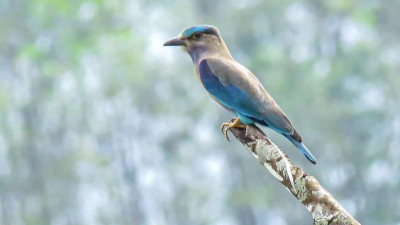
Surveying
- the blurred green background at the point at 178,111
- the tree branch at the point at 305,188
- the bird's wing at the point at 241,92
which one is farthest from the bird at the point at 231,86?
the blurred green background at the point at 178,111

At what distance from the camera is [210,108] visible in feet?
57.2

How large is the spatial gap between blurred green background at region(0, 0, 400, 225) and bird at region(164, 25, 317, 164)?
11937mm

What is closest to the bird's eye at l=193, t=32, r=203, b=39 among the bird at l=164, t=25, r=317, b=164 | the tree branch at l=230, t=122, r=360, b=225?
the bird at l=164, t=25, r=317, b=164

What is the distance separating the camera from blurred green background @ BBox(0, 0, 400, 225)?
53.7 feet

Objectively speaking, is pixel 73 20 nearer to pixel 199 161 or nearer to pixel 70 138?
pixel 70 138

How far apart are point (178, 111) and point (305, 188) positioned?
47.3ft

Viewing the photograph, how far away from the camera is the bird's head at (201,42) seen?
12.7 ft

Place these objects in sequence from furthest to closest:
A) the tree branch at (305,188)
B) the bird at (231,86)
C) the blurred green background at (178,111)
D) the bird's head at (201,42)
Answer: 1. the blurred green background at (178,111)
2. the bird's head at (201,42)
3. the bird at (231,86)
4. the tree branch at (305,188)

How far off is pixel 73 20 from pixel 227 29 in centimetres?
255

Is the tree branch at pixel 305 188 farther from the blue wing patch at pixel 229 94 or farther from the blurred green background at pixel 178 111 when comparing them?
the blurred green background at pixel 178 111

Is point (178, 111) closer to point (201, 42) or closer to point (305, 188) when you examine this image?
point (201, 42)

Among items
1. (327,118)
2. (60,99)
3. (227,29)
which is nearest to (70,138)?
(60,99)

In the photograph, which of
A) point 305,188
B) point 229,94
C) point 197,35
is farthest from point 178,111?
point 305,188

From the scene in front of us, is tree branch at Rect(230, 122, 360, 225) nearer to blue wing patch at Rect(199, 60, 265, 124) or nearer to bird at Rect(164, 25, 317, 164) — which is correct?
bird at Rect(164, 25, 317, 164)
